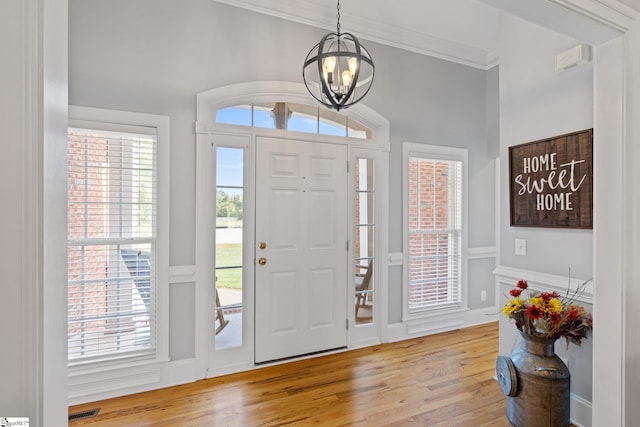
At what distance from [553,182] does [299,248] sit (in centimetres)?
210

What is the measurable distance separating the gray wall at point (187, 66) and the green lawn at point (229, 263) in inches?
9.4

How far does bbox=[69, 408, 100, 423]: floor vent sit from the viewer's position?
224 cm

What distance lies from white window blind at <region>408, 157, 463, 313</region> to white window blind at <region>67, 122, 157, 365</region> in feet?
8.68

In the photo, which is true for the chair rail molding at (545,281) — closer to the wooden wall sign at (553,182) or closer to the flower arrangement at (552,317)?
the flower arrangement at (552,317)

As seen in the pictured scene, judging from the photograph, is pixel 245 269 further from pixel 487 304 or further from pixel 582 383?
pixel 487 304

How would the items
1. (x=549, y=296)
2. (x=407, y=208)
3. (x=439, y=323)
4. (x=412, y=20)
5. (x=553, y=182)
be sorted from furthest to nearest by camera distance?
(x=439, y=323), (x=407, y=208), (x=412, y=20), (x=553, y=182), (x=549, y=296)

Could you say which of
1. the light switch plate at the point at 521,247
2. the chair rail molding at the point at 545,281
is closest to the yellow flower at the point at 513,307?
the chair rail molding at the point at 545,281

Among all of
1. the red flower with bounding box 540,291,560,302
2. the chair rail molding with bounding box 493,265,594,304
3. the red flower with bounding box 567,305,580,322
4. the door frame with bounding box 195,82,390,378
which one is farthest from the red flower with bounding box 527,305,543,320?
the door frame with bounding box 195,82,390,378

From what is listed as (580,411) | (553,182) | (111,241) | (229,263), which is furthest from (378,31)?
(580,411)

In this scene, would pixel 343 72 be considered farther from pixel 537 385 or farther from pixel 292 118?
pixel 537 385

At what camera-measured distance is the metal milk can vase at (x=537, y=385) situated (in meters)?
1.98

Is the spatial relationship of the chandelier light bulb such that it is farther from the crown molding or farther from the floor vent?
the floor vent

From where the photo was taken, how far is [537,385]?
6.61 ft
